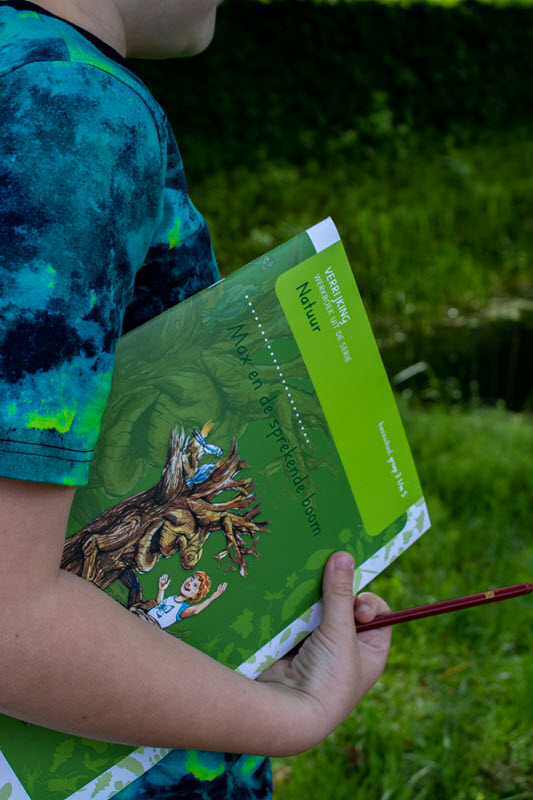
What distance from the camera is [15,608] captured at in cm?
60

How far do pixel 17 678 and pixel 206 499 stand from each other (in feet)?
0.94

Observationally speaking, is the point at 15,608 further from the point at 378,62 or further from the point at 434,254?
the point at 378,62

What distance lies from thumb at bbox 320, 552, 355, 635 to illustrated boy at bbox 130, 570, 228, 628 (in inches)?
5.3

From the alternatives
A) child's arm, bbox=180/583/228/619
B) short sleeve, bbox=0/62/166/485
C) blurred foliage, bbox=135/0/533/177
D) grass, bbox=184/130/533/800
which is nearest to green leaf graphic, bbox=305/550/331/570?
child's arm, bbox=180/583/228/619

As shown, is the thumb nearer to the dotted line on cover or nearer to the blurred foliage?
the dotted line on cover

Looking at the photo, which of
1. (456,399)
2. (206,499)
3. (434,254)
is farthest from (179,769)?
(434,254)

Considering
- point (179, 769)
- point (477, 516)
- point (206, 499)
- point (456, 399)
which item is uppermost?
point (206, 499)

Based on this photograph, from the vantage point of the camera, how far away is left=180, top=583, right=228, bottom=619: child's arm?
2.74ft

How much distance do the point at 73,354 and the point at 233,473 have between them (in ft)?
1.04

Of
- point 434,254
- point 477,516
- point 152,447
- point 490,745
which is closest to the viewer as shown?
point 152,447

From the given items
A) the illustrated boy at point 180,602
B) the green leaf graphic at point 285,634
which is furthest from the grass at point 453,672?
the illustrated boy at point 180,602

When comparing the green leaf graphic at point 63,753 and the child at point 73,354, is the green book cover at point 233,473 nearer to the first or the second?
the green leaf graphic at point 63,753

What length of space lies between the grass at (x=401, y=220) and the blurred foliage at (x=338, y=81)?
335mm

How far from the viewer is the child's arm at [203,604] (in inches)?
32.9
